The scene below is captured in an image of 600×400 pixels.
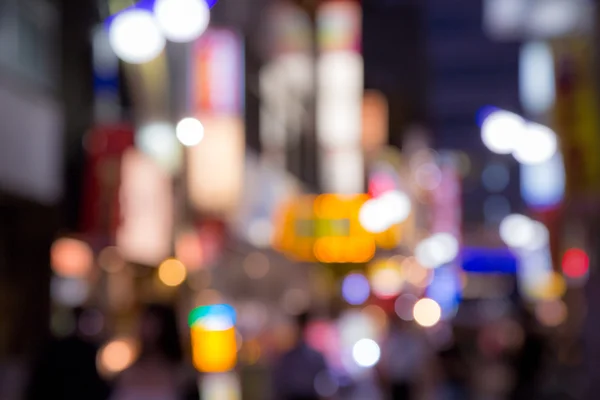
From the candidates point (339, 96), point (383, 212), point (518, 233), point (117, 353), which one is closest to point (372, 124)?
point (339, 96)

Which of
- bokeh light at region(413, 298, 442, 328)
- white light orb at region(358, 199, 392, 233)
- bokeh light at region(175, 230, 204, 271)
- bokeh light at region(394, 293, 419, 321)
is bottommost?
bokeh light at region(413, 298, 442, 328)

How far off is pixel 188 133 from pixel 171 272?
2438 mm

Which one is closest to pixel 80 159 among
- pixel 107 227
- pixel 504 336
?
pixel 107 227

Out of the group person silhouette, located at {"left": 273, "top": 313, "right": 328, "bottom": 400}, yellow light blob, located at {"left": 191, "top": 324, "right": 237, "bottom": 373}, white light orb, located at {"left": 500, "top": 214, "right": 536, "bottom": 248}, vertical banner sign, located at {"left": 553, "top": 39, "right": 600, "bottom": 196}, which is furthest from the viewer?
white light orb, located at {"left": 500, "top": 214, "right": 536, "bottom": 248}

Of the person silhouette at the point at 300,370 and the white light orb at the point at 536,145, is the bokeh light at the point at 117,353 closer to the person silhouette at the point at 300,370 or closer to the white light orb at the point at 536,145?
the person silhouette at the point at 300,370

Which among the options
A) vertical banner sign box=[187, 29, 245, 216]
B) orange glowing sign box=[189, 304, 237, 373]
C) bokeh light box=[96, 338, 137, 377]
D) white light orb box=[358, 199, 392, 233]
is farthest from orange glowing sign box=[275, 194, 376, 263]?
bokeh light box=[96, 338, 137, 377]

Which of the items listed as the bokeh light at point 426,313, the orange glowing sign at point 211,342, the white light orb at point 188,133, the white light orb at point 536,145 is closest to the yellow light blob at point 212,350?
the orange glowing sign at point 211,342

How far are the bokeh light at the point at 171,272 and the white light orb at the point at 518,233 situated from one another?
3353 cm

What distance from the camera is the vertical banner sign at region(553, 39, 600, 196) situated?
10789 millimetres

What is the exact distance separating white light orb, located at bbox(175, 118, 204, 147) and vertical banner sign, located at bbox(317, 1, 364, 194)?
14.6 metres

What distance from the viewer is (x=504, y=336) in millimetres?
16609

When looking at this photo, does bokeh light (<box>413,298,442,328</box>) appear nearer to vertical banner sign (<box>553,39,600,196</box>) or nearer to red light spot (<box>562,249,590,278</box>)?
red light spot (<box>562,249,590,278</box>)

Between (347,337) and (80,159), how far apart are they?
11.7 m

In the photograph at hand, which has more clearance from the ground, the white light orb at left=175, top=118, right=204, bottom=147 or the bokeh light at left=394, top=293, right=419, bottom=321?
the white light orb at left=175, top=118, right=204, bottom=147
